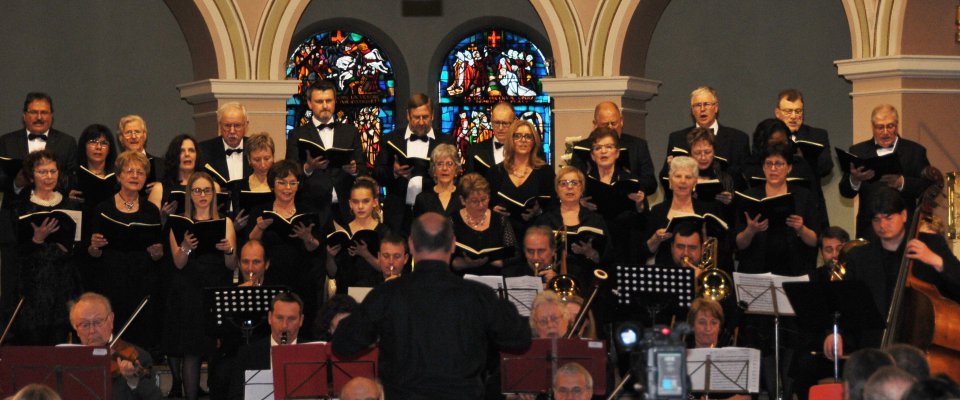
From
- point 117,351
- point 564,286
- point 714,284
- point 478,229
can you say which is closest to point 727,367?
point 714,284

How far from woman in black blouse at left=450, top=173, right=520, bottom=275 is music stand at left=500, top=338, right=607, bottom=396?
148cm

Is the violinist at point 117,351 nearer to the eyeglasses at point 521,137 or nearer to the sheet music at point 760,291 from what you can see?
the eyeglasses at point 521,137

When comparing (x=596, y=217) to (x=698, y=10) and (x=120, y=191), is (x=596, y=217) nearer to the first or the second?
(x=120, y=191)

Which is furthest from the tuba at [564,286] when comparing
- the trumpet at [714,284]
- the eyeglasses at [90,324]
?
the eyeglasses at [90,324]

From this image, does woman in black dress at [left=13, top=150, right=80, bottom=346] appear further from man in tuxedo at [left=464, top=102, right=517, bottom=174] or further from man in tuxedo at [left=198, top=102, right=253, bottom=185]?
man in tuxedo at [left=464, top=102, right=517, bottom=174]

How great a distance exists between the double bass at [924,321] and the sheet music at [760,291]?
1.16m

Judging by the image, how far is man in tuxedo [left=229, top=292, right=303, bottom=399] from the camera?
308 inches

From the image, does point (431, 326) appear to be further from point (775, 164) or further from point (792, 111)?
point (792, 111)

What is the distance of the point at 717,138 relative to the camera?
9.50m

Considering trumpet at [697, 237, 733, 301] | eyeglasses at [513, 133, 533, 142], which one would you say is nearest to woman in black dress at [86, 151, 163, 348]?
eyeglasses at [513, 133, 533, 142]

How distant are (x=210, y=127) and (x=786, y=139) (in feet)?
14.7

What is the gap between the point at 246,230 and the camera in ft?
29.1

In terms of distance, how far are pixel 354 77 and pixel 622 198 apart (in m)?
5.88

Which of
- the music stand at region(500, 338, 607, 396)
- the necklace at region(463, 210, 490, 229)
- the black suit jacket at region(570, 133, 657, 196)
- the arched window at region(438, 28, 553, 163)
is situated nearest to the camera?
the music stand at region(500, 338, 607, 396)
